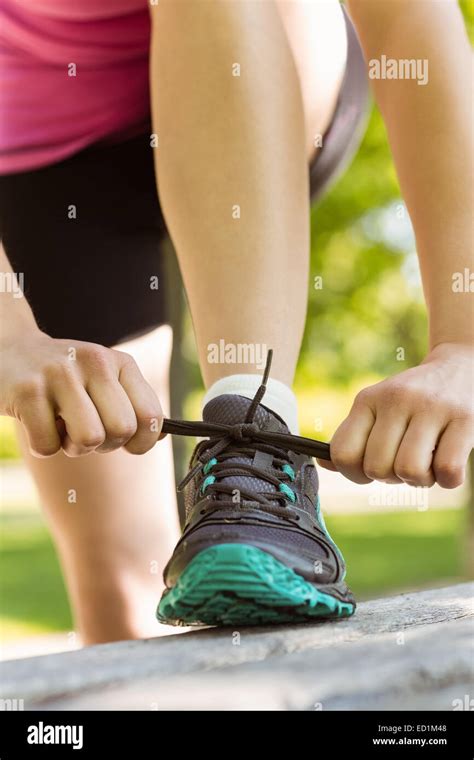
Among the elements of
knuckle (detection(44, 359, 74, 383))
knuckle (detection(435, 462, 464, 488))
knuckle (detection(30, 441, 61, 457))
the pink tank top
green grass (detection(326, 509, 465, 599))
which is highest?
the pink tank top

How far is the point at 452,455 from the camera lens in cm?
105

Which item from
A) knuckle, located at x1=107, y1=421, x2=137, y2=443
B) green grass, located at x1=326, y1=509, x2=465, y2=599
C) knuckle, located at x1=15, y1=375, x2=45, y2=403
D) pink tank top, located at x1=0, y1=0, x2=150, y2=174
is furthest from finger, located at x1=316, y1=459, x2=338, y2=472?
green grass, located at x1=326, y1=509, x2=465, y2=599

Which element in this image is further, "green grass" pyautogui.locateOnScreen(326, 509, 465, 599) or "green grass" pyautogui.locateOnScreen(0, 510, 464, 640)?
"green grass" pyautogui.locateOnScreen(326, 509, 465, 599)

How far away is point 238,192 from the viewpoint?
1.24 metres

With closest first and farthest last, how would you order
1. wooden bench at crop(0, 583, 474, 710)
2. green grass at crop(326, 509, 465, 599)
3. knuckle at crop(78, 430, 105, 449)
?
wooden bench at crop(0, 583, 474, 710), knuckle at crop(78, 430, 105, 449), green grass at crop(326, 509, 465, 599)

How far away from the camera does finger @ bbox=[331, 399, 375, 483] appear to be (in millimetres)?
1064

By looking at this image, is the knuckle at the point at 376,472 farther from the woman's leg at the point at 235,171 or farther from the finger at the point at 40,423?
the finger at the point at 40,423

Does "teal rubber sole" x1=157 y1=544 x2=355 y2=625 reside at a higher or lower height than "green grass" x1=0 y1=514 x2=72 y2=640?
higher

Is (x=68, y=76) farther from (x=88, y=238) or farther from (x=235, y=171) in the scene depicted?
(x=235, y=171)

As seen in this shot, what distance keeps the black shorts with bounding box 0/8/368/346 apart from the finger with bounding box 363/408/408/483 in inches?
29.3

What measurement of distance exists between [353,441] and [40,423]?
0.37 metres

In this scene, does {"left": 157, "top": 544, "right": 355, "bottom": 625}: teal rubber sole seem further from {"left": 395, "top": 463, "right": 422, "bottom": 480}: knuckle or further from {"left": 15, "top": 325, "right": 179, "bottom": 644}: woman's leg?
{"left": 15, "top": 325, "right": 179, "bottom": 644}: woman's leg

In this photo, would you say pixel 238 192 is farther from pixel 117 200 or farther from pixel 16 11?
pixel 16 11
